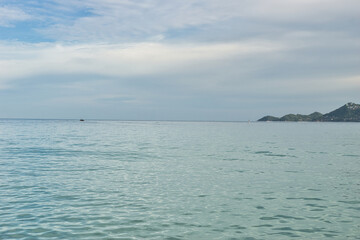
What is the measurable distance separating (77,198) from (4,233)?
23.5 ft

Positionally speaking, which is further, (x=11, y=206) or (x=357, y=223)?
(x=11, y=206)

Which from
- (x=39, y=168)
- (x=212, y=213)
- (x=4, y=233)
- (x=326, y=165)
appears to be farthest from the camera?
(x=326, y=165)

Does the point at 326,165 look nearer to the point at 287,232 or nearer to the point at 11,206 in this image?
the point at 287,232

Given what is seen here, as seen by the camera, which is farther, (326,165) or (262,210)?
(326,165)

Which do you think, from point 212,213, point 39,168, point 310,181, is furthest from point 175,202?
point 39,168

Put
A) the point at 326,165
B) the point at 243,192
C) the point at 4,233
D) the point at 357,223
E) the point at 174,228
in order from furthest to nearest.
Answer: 1. the point at 326,165
2. the point at 243,192
3. the point at 357,223
4. the point at 174,228
5. the point at 4,233

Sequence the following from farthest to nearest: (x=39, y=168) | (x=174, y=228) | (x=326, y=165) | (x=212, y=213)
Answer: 1. (x=326, y=165)
2. (x=39, y=168)
3. (x=212, y=213)
4. (x=174, y=228)

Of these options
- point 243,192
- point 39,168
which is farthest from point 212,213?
point 39,168

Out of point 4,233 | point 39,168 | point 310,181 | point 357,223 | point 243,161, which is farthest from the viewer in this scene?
point 243,161

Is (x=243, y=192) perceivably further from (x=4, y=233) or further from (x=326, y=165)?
(x=326, y=165)

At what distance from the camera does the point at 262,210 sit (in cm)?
2033

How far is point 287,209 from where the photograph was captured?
814 inches

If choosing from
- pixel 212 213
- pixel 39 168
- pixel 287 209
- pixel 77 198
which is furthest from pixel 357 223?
pixel 39 168

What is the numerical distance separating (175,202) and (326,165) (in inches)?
1007
